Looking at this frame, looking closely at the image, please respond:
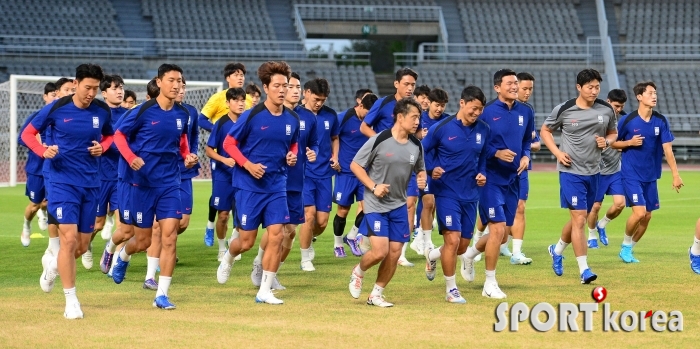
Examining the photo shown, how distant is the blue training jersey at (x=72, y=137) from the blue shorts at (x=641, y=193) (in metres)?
6.85

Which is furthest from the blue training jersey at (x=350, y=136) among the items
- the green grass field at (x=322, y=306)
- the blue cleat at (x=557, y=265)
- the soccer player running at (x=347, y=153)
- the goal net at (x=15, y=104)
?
the goal net at (x=15, y=104)

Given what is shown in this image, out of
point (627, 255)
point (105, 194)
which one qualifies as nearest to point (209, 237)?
point (105, 194)

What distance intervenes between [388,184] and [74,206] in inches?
104

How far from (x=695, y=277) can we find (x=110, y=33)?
33160mm

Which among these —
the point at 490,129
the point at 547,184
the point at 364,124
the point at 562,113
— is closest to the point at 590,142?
the point at 562,113

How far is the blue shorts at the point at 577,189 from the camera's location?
10938 millimetres

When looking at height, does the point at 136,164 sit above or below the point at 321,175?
above

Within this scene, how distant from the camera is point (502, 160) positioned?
10.3m

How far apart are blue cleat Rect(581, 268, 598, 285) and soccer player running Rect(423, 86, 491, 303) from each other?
4.72 ft

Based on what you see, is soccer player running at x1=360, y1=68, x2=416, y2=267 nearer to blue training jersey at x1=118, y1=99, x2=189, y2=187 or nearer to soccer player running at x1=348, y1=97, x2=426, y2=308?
soccer player running at x1=348, y1=97, x2=426, y2=308

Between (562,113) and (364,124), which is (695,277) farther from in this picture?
(364,124)

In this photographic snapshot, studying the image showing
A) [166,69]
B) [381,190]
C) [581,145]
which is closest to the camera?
[381,190]

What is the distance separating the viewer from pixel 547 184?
30297mm

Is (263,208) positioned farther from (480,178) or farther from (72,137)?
(480,178)
